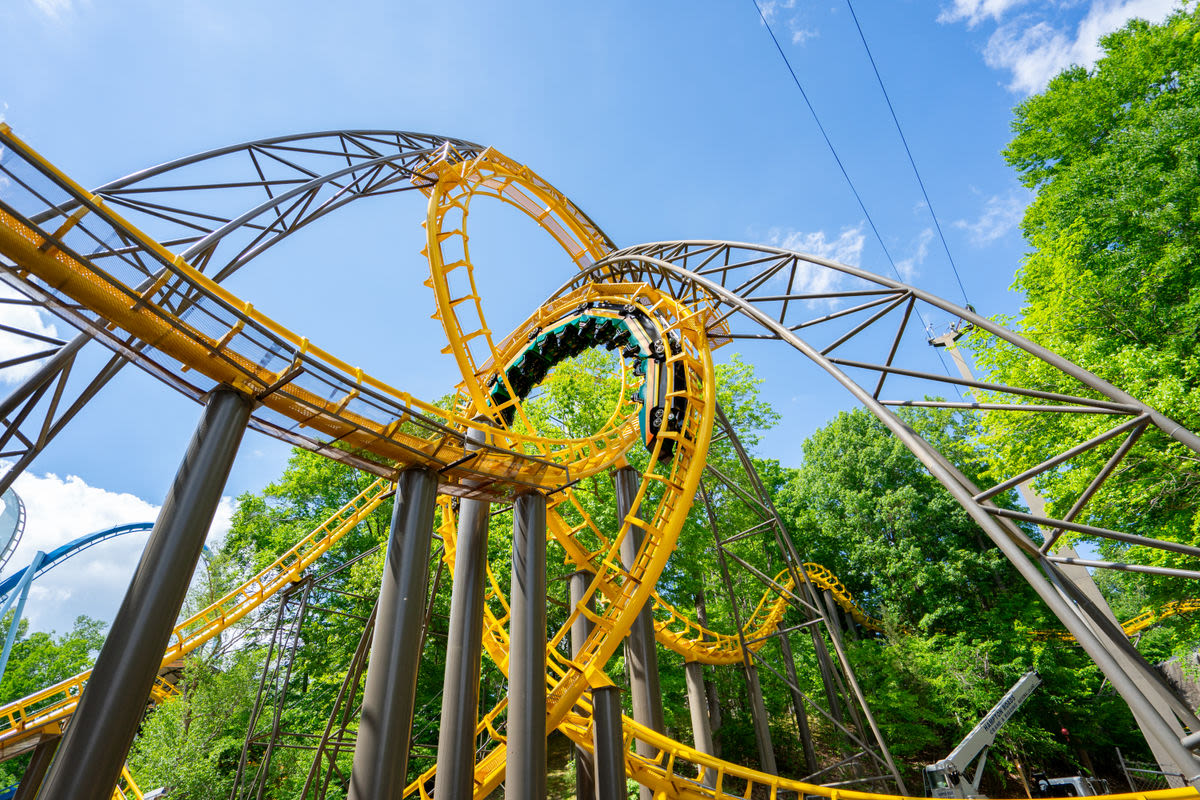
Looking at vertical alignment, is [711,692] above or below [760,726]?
above

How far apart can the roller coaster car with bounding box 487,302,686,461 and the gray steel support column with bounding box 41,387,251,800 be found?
3.72 metres

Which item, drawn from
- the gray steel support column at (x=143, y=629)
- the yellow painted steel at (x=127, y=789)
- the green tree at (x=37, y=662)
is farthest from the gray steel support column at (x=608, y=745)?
the green tree at (x=37, y=662)

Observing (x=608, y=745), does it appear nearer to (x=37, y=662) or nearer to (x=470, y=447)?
(x=470, y=447)

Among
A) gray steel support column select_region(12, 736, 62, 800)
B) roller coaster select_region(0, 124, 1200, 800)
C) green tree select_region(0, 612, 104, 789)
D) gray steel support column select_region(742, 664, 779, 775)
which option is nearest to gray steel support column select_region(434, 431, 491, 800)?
roller coaster select_region(0, 124, 1200, 800)

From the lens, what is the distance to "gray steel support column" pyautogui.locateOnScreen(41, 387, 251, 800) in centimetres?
351

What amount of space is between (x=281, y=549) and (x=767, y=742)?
1764 cm

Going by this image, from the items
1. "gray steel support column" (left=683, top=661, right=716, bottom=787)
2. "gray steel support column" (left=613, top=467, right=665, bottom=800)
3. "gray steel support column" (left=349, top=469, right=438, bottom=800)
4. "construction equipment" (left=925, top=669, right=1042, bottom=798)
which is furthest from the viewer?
"gray steel support column" (left=683, top=661, right=716, bottom=787)

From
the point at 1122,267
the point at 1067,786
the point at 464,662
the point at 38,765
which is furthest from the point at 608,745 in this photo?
the point at 1067,786

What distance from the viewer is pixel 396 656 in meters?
5.37

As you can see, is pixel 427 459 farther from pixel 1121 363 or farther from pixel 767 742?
pixel 1121 363

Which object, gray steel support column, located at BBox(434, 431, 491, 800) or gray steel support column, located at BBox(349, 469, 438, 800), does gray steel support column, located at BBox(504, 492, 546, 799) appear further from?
gray steel support column, located at BBox(349, 469, 438, 800)

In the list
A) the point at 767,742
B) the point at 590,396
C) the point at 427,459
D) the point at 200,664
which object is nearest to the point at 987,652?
the point at 767,742

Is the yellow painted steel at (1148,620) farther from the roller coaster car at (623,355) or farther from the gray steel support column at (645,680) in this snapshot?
the roller coaster car at (623,355)

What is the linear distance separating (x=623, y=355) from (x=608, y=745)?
235 inches
